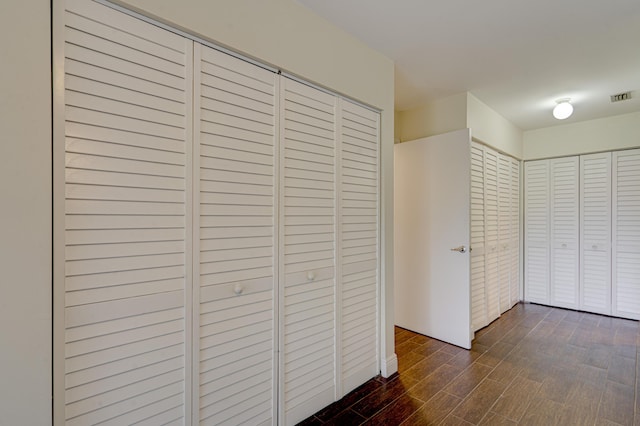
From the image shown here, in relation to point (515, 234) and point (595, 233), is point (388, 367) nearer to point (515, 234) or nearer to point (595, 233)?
point (515, 234)

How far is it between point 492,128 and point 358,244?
245 cm

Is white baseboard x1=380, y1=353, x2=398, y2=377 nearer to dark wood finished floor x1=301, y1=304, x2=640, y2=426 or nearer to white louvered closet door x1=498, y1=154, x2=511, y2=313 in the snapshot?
dark wood finished floor x1=301, y1=304, x2=640, y2=426

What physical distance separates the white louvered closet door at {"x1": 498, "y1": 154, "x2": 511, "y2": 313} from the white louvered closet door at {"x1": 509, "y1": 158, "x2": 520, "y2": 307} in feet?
0.41

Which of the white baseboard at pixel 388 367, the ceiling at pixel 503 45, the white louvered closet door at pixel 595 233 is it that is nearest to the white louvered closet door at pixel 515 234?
the white louvered closet door at pixel 595 233

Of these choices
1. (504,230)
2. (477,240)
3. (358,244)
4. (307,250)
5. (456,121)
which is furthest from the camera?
(504,230)

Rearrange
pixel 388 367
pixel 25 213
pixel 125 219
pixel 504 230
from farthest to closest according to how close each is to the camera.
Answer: pixel 504 230 → pixel 388 367 → pixel 125 219 → pixel 25 213

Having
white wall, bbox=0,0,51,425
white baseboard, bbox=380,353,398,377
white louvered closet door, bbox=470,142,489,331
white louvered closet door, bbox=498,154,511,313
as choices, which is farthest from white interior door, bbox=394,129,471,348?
white wall, bbox=0,0,51,425

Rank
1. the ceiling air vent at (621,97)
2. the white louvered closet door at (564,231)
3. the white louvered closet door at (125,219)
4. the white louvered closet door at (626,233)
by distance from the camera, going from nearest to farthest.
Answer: the white louvered closet door at (125,219) → the ceiling air vent at (621,97) → the white louvered closet door at (626,233) → the white louvered closet door at (564,231)

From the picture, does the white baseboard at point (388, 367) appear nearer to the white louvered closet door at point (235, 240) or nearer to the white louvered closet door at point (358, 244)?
the white louvered closet door at point (358, 244)

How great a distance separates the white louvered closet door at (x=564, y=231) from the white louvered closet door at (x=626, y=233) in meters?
0.36

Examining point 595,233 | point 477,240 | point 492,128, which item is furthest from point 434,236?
point 595,233

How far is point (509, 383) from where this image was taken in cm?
214

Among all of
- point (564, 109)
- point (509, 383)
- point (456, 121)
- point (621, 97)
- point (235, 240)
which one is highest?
point (621, 97)

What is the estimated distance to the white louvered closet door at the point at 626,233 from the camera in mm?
3371
